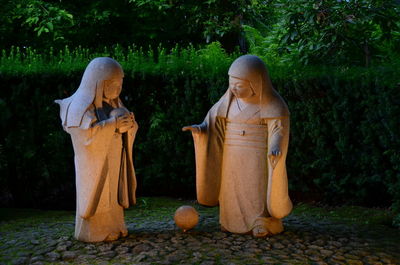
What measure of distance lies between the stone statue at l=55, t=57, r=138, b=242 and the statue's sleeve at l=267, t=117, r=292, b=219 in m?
1.47

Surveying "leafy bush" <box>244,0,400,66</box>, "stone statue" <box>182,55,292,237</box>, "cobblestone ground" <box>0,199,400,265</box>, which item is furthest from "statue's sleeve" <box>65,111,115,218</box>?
"leafy bush" <box>244,0,400,66</box>

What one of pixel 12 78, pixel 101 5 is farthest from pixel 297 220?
Result: pixel 101 5

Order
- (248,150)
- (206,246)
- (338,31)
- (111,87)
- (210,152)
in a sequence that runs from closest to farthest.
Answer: (206,246) → (111,87) → (248,150) → (210,152) → (338,31)

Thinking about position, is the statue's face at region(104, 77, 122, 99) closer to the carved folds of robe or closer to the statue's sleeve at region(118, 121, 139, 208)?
the statue's sleeve at region(118, 121, 139, 208)

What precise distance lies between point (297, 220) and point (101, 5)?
7.73m

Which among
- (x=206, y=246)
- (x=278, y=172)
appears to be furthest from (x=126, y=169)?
(x=278, y=172)

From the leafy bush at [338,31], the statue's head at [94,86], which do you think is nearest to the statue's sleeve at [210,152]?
the statue's head at [94,86]

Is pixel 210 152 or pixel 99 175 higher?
pixel 210 152

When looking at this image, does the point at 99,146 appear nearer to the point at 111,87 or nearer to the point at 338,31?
the point at 111,87

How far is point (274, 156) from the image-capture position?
5688 mm

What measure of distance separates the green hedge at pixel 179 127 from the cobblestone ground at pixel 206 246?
118 centimetres

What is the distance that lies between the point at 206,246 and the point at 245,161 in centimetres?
99

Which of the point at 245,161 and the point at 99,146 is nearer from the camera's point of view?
the point at 99,146

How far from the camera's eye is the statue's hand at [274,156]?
5.69m
